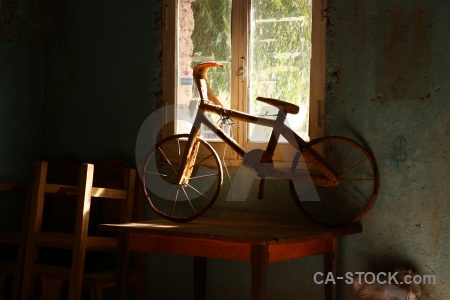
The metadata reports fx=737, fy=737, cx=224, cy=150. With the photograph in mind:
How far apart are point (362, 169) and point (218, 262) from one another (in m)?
1.18

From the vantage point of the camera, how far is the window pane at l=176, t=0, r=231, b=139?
15.6 ft

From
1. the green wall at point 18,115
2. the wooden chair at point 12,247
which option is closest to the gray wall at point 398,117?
the wooden chair at point 12,247

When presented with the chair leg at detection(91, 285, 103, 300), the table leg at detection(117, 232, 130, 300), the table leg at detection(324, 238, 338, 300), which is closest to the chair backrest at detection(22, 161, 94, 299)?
the chair leg at detection(91, 285, 103, 300)

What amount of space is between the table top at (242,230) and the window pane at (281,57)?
590 mm

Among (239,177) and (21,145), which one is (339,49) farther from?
Result: (21,145)

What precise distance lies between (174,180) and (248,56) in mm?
961

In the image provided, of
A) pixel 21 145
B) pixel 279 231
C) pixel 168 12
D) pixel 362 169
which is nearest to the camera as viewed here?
pixel 279 231

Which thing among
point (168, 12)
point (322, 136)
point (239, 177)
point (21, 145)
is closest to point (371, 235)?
point (322, 136)

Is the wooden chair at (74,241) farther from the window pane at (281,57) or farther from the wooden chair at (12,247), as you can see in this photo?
the window pane at (281,57)

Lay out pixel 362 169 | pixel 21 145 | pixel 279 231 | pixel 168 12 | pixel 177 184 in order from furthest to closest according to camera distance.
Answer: pixel 21 145 < pixel 168 12 < pixel 177 184 < pixel 362 169 < pixel 279 231

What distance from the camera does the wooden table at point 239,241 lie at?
368 centimetres

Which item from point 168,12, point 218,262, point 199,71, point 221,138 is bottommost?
point 218,262

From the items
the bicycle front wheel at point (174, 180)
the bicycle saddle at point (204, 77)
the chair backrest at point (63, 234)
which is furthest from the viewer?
the bicycle front wheel at point (174, 180)

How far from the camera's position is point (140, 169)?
4996 millimetres
